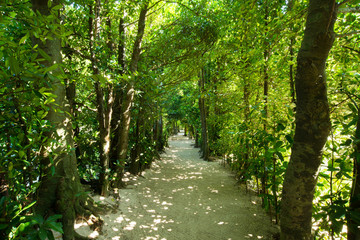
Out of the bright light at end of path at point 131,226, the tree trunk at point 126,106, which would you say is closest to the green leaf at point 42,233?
the bright light at end of path at point 131,226

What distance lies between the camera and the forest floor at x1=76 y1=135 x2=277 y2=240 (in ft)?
10.3

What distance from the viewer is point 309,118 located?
5.16 feet

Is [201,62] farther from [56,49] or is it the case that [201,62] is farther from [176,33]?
[56,49]

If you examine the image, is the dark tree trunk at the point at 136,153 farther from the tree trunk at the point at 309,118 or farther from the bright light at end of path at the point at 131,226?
the tree trunk at the point at 309,118

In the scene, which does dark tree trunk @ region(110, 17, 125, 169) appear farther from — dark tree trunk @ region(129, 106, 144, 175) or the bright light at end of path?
the bright light at end of path

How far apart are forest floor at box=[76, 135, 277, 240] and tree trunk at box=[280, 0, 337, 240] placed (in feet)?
5.77

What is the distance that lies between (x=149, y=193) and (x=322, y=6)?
5.09m

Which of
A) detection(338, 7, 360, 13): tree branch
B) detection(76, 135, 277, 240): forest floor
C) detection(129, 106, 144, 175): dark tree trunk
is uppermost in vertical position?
detection(338, 7, 360, 13): tree branch

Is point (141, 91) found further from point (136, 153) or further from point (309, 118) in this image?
point (309, 118)

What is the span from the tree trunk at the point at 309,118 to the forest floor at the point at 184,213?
1.76m

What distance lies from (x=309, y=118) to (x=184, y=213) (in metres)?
3.32

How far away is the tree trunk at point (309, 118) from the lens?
4.92 feet

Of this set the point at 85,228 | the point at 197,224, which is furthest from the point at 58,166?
the point at 197,224

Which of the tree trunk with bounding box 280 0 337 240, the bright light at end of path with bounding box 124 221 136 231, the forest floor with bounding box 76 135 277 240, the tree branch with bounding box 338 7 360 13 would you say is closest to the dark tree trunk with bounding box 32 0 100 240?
the forest floor with bounding box 76 135 277 240
